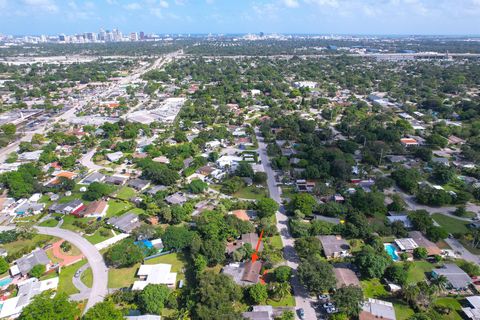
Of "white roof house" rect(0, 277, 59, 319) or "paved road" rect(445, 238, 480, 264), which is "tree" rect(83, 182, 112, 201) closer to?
"white roof house" rect(0, 277, 59, 319)

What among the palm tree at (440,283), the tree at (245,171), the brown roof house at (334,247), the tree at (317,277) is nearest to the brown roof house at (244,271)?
the tree at (317,277)

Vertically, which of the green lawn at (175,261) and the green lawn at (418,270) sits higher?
the green lawn at (418,270)

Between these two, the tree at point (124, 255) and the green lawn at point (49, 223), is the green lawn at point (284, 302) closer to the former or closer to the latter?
the tree at point (124, 255)

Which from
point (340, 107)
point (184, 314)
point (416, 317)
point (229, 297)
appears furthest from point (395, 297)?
point (340, 107)

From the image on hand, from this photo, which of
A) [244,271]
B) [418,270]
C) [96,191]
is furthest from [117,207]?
[418,270]

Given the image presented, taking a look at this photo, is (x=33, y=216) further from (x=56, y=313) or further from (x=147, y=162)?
(x=56, y=313)

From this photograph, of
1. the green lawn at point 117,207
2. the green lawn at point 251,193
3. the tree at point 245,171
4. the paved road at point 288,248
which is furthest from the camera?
the tree at point 245,171
